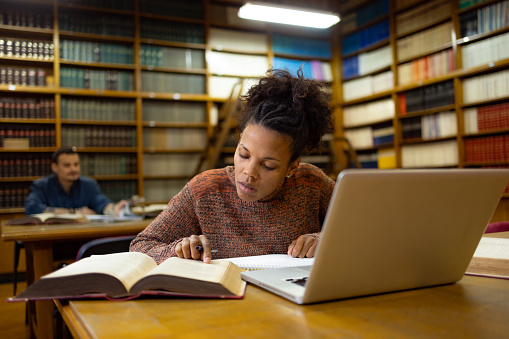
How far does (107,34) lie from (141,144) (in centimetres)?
121

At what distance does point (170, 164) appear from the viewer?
16.2 feet

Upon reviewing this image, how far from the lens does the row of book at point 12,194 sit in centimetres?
429

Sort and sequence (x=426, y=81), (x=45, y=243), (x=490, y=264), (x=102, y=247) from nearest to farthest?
(x=490, y=264) < (x=102, y=247) < (x=45, y=243) < (x=426, y=81)

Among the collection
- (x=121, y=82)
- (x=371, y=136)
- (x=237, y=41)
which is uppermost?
(x=237, y=41)

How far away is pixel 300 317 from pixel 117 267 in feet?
1.13

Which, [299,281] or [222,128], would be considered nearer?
[299,281]

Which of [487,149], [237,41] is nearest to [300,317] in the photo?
[487,149]

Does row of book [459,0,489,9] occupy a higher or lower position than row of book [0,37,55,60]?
higher

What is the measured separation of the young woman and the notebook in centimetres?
43

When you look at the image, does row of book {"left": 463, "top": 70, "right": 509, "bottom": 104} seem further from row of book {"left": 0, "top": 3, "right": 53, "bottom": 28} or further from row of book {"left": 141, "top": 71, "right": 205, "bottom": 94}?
row of book {"left": 0, "top": 3, "right": 53, "bottom": 28}

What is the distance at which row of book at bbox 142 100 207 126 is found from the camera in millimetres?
Answer: 4871

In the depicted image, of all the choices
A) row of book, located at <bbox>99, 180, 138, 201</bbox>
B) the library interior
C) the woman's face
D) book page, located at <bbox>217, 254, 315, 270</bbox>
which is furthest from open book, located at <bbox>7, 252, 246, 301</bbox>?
row of book, located at <bbox>99, 180, 138, 201</bbox>

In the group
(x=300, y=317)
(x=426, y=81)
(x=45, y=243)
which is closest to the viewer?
(x=300, y=317)

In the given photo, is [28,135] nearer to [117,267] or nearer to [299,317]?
[117,267]
